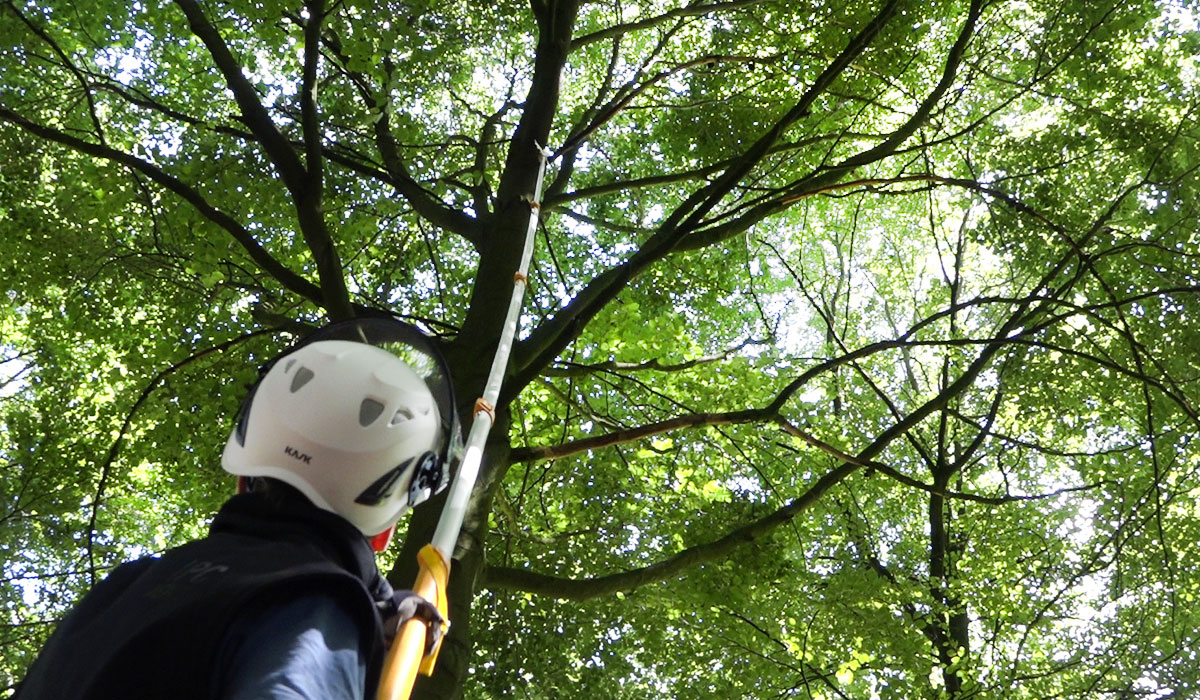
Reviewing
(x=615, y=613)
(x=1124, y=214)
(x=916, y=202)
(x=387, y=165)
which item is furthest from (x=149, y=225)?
(x=916, y=202)

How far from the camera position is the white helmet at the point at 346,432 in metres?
1.59

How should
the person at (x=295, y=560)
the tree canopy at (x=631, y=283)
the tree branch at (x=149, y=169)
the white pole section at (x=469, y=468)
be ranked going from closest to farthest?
1. the person at (x=295, y=560)
2. the white pole section at (x=469, y=468)
3. the tree branch at (x=149, y=169)
4. the tree canopy at (x=631, y=283)

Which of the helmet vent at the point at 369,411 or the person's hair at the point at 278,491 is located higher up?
the helmet vent at the point at 369,411

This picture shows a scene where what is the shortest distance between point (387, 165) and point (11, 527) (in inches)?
273

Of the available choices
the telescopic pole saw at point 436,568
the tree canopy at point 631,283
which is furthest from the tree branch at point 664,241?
the telescopic pole saw at point 436,568

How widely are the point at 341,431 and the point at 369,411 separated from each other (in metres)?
0.06

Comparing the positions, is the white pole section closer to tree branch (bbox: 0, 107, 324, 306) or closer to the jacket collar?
the jacket collar

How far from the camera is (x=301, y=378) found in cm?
167

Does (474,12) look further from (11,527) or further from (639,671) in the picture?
(11,527)

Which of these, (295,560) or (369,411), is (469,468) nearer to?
(369,411)

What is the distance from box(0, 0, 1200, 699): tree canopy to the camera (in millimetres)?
4949

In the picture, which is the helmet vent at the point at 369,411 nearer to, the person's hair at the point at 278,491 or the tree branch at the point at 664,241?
the person's hair at the point at 278,491

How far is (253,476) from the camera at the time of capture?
1619 millimetres

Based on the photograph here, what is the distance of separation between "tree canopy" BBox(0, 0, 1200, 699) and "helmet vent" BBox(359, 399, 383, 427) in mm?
2321
